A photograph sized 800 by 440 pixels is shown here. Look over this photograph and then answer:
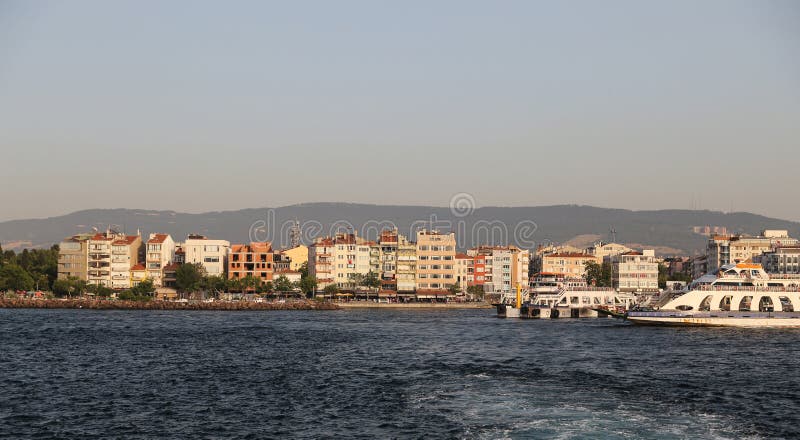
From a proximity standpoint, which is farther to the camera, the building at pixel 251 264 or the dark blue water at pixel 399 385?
the building at pixel 251 264

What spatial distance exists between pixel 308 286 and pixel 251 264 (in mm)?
10241

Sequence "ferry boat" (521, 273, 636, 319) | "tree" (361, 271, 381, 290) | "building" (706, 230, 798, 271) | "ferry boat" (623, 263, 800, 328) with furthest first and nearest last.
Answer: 1. "building" (706, 230, 798, 271)
2. "tree" (361, 271, 381, 290)
3. "ferry boat" (521, 273, 636, 319)
4. "ferry boat" (623, 263, 800, 328)

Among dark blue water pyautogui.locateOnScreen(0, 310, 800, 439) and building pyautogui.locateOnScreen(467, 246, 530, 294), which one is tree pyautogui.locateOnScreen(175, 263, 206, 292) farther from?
dark blue water pyautogui.locateOnScreen(0, 310, 800, 439)

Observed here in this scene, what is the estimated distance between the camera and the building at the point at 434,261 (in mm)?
146375

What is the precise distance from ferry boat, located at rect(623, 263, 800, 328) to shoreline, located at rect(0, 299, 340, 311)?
58.6m

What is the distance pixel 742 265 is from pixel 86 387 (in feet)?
202

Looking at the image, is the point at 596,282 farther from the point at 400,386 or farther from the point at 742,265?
the point at 400,386

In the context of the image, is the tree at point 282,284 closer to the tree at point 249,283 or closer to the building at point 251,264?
the tree at point 249,283

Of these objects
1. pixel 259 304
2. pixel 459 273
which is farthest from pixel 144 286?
pixel 459 273

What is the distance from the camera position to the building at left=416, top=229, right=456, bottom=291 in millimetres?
146375

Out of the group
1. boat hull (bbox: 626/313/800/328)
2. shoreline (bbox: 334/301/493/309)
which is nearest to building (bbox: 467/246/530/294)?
shoreline (bbox: 334/301/493/309)

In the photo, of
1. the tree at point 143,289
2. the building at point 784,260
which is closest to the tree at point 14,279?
the tree at point 143,289

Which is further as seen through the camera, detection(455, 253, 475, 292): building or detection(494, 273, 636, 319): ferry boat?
detection(455, 253, 475, 292): building

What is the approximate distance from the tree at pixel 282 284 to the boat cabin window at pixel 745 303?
7245 cm
